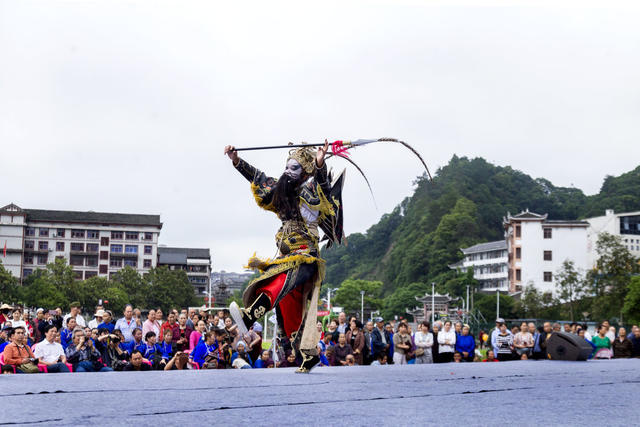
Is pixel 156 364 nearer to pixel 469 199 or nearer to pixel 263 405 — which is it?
pixel 263 405

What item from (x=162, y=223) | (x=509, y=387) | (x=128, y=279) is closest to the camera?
(x=509, y=387)

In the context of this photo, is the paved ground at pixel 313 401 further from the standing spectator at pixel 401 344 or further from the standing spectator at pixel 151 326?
the standing spectator at pixel 401 344

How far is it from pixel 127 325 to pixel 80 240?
76.2 m

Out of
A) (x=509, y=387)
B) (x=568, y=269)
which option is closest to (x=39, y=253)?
(x=568, y=269)

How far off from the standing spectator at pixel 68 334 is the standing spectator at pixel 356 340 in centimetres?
490

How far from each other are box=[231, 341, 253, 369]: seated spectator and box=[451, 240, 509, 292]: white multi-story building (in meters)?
75.6

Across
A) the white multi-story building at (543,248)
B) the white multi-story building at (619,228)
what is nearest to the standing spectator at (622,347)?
the white multi-story building at (543,248)

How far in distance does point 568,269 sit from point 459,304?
27190 mm

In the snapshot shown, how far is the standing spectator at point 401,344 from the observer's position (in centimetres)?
1460

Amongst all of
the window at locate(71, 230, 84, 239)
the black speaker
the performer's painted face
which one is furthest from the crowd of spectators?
the window at locate(71, 230, 84, 239)

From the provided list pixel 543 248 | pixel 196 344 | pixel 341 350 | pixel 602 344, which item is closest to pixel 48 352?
pixel 196 344

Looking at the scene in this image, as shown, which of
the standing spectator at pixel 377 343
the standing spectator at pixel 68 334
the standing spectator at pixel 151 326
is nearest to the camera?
the standing spectator at pixel 68 334

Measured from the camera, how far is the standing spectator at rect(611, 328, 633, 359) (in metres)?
16.9

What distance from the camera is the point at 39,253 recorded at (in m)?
81.9
